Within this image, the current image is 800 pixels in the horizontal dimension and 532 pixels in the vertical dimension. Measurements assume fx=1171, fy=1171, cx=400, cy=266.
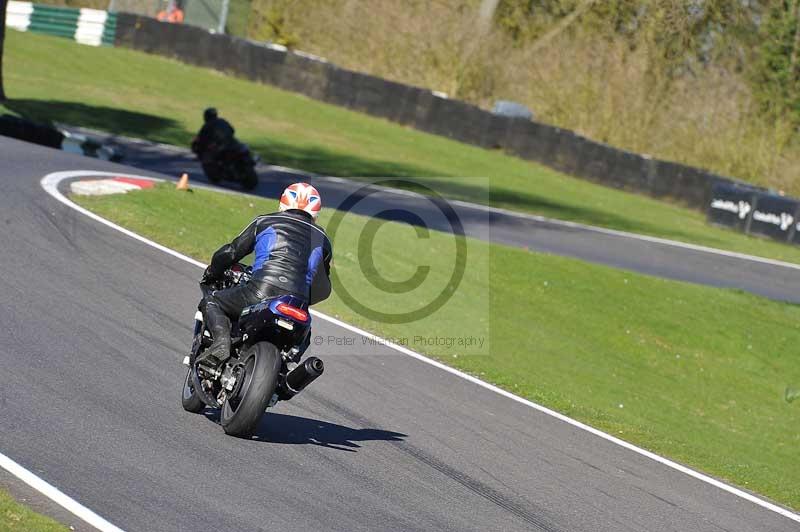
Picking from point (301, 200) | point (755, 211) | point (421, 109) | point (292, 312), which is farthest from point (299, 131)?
point (292, 312)

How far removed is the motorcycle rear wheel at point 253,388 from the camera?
703 centimetres

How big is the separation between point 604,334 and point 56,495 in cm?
1002

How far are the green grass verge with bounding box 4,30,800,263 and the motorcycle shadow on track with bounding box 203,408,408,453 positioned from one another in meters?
18.2

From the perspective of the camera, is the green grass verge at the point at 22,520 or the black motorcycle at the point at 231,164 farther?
the black motorcycle at the point at 231,164

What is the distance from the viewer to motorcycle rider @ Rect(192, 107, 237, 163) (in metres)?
20.3

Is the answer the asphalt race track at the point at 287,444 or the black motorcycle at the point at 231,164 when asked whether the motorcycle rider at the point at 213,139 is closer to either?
the black motorcycle at the point at 231,164

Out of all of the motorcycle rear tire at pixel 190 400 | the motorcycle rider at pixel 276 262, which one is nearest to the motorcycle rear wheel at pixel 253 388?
the motorcycle rider at pixel 276 262

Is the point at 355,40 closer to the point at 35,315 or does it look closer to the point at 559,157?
the point at 559,157

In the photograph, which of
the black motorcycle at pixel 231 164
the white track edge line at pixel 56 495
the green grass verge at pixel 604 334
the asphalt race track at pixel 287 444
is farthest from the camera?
the black motorcycle at pixel 231 164

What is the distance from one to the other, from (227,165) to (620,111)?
20.7 meters

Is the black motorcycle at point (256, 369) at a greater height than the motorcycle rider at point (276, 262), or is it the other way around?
the motorcycle rider at point (276, 262)

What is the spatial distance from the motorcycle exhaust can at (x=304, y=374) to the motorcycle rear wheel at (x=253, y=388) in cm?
12

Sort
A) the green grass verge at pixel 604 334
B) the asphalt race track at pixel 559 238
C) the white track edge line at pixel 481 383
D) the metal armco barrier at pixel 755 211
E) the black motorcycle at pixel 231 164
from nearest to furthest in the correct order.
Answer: the white track edge line at pixel 481 383 → the green grass verge at pixel 604 334 → the black motorcycle at pixel 231 164 → the asphalt race track at pixel 559 238 → the metal armco barrier at pixel 755 211

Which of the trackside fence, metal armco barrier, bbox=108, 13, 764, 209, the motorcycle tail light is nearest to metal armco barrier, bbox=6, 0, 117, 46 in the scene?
the trackside fence
